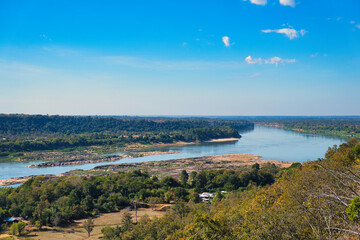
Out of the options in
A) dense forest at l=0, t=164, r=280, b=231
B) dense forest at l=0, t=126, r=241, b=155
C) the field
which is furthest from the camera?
dense forest at l=0, t=126, r=241, b=155

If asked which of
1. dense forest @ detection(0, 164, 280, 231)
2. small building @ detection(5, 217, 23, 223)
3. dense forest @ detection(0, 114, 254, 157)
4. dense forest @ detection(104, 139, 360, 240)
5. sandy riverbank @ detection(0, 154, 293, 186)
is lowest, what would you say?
sandy riverbank @ detection(0, 154, 293, 186)

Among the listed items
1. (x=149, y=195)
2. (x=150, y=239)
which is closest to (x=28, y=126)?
(x=149, y=195)

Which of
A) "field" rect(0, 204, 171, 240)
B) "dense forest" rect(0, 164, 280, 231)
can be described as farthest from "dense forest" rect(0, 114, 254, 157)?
"field" rect(0, 204, 171, 240)

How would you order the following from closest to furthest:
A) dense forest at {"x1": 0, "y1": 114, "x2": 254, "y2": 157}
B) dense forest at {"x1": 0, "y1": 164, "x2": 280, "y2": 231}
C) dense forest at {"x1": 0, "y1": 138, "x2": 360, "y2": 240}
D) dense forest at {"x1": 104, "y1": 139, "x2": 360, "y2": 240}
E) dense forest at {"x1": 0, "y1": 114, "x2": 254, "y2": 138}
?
1. dense forest at {"x1": 104, "y1": 139, "x2": 360, "y2": 240}
2. dense forest at {"x1": 0, "y1": 138, "x2": 360, "y2": 240}
3. dense forest at {"x1": 0, "y1": 164, "x2": 280, "y2": 231}
4. dense forest at {"x1": 0, "y1": 114, "x2": 254, "y2": 157}
5. dense forest at {"x1": 0, "y1": 114, "x2": 254, "y2": 138}

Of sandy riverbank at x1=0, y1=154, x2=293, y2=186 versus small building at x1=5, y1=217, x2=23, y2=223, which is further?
sandy riverbank at x1=0, y1=154, x2=293, y2=186

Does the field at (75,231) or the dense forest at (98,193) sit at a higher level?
the dense forest at (98,193)

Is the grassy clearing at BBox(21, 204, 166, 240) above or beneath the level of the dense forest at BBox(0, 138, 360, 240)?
beneath

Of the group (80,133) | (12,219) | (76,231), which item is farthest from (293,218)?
(80,133)

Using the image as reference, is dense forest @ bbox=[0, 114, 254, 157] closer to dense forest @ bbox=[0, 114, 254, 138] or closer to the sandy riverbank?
dense forest @ bbox=[0, 114, 254, 138]

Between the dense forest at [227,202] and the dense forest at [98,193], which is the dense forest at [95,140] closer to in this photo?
the dense forest at [98,193]

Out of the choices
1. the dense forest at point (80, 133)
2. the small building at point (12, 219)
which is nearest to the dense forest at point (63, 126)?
the dense forest at point (80, 133)

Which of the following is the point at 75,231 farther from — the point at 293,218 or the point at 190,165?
the point at 190,165
